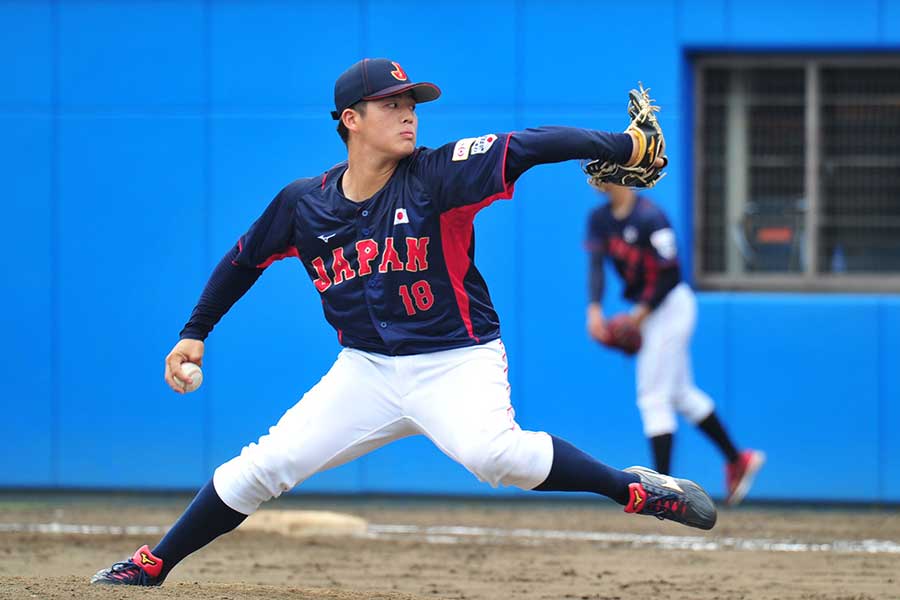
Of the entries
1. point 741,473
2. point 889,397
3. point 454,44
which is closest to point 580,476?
point 741,473

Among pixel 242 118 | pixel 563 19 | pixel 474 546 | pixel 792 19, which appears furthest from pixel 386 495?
pixel 792 19

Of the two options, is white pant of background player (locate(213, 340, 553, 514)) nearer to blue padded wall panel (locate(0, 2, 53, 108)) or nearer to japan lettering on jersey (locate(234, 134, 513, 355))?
japan lettering on jersey (locate(234, 134, 513, 355))

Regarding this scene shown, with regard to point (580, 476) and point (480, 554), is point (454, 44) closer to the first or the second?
point (480, 554)

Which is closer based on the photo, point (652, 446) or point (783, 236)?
point (652, 446)

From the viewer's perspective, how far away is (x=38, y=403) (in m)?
9.77

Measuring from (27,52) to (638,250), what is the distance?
14.7 ft

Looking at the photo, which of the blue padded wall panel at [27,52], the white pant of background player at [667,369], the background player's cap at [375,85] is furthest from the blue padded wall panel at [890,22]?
the blue padded wall panel at [27,52]

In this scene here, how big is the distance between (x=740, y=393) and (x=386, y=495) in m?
2.52

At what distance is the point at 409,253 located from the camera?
4.99 meters

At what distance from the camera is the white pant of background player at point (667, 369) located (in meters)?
8.60

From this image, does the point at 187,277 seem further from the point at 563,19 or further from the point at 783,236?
the point at 783,236

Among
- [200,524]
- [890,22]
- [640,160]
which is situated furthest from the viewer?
[890,22]

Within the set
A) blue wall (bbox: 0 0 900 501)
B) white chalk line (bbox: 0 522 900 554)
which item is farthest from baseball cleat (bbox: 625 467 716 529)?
blue wall (bbox: 0 0 900 501)

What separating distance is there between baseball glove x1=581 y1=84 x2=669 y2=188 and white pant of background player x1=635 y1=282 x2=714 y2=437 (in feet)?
12.4
